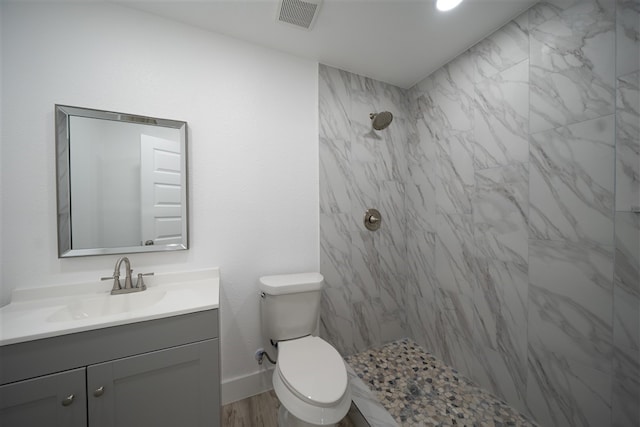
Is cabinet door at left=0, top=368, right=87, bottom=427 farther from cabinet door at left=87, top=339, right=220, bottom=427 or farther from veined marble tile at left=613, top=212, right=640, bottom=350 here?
veined marble tile at left=613, top=212, right=640, bottom=350

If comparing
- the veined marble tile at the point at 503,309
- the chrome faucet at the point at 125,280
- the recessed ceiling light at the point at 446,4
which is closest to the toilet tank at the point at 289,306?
the chrome faucet at the point at 125,280

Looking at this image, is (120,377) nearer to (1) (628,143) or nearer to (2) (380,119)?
(2) (380,119)

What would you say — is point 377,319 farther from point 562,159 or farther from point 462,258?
point 562,159

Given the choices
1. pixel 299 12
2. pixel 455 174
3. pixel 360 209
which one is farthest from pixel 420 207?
pixel 299 12

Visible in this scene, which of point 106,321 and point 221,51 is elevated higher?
point 221,51

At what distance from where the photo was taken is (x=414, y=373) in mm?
1573

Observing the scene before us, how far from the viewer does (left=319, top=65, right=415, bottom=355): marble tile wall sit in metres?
1.68

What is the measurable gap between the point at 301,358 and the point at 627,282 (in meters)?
1.52

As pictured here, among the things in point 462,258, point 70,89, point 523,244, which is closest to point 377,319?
point 462,258

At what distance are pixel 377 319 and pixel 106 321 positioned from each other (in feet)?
5.74

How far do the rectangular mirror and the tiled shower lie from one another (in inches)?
38.4

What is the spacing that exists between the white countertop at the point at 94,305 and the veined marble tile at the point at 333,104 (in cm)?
135

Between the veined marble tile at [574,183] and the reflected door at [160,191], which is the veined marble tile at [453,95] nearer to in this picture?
the veined marble tile at [574,183]

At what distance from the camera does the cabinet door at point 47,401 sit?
0.72 metres
